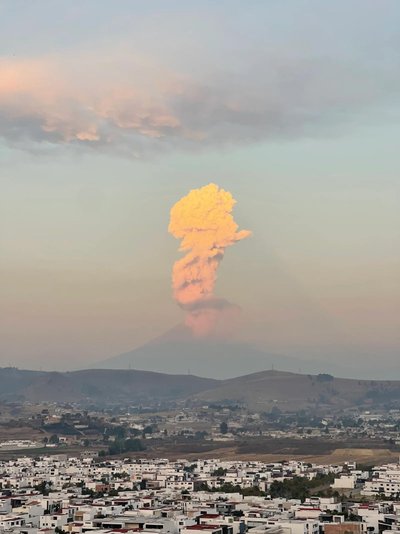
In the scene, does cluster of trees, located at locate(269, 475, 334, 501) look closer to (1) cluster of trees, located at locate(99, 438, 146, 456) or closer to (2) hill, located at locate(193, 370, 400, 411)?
(1) cluster of trees, located at locate(99, 438, 146, 456)

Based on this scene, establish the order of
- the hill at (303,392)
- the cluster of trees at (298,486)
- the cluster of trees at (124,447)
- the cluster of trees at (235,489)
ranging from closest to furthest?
1. the cluster of trees at (235,489)
2. the cluster of trees at (298,486)
3. the cluster of trees at (124,447)
4. the hill at (303,392)

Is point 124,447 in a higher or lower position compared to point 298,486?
higher

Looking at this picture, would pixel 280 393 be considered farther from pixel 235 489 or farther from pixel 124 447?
pixel 235 489

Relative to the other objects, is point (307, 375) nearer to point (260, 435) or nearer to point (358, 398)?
point (358, 398)

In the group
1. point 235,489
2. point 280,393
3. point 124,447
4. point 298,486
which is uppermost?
point 280,393

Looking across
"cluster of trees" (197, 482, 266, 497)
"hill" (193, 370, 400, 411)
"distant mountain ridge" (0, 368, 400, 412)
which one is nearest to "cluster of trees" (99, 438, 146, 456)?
"cluster of trees" (197, 482, 266, 497)

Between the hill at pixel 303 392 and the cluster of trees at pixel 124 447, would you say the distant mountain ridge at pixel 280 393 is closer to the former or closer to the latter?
the hill at pixel 303 392

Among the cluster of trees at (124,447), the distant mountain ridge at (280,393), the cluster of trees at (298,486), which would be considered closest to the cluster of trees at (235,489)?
the cluster of trees at (298,486)

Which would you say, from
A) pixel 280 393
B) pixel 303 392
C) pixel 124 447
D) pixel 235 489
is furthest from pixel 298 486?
pixel 280 393
